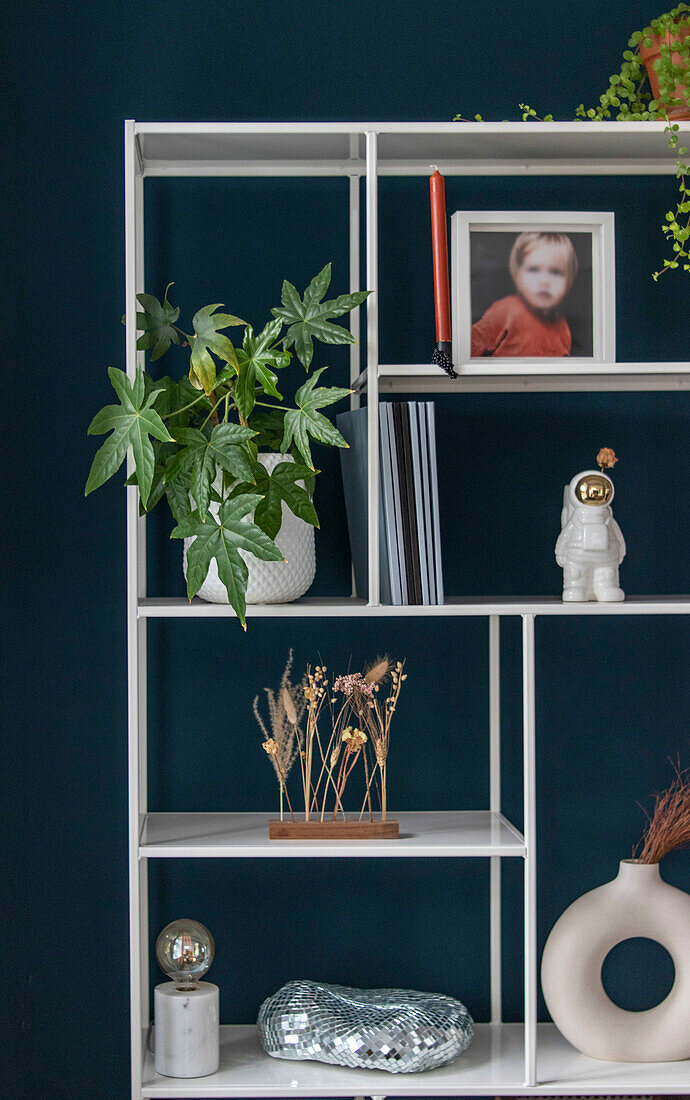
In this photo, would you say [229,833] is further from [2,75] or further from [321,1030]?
[2,75]

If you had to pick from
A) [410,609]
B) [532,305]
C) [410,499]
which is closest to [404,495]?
[410,499]

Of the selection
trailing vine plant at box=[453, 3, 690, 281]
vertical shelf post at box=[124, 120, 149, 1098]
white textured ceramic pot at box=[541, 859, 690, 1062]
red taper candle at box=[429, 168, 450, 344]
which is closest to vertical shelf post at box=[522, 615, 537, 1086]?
white textured ceramic pot at box=[541, 859, 690, 1062]

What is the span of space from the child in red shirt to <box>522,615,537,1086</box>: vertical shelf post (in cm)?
46

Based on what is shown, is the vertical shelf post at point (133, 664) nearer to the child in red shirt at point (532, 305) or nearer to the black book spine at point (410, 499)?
the black book spine at point (410, 499)

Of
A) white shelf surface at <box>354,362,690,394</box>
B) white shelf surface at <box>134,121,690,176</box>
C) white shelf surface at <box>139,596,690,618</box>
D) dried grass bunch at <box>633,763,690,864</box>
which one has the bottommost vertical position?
dried grass bunch at <box>633,763,690,864</box>

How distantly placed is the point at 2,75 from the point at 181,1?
349 millimetres

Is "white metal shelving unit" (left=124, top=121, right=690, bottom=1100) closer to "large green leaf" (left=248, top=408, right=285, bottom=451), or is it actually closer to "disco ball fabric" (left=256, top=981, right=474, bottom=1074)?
"disco ball fabric" (left=256, top=981, right=474, bottom=1074)

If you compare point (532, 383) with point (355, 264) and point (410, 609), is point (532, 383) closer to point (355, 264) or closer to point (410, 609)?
point (355, 264)

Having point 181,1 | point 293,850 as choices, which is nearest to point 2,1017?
point 293,850

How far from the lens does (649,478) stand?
1962 mm

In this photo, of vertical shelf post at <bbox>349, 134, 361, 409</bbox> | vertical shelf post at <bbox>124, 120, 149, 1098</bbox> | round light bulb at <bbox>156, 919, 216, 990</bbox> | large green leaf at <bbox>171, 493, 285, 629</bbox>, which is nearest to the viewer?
large green leaf at <bbox>171, 493, 285, 629</bbox>

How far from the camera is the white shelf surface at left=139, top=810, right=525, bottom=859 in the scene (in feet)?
5.33

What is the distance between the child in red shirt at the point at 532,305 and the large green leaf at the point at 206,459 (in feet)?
1.51

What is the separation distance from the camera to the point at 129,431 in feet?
5.09
